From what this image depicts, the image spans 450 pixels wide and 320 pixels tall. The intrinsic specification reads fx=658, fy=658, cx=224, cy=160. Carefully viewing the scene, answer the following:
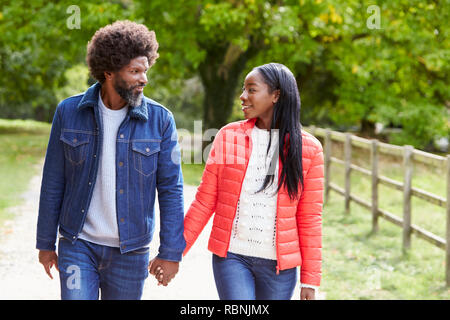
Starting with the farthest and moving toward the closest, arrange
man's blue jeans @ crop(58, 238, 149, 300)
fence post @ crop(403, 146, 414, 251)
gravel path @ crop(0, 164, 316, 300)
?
1. fence post @ crop(403, 146, 414, 251)
2. gravel path @ crop(0, 164, 316, 300)
3. man's blue jeans @ crop(58, 238, 149, 300)

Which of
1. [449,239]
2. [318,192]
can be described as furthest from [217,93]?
[318,192]

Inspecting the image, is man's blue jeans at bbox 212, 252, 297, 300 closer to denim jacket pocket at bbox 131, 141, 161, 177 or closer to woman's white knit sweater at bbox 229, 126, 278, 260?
woman's white knit sweater at bbox 229, 126, 278, 260

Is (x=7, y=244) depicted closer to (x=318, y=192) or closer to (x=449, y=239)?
(x=449, y=239)

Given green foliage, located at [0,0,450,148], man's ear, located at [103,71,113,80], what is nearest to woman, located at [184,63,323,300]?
→ man's ear, located at [103,71,113,80]

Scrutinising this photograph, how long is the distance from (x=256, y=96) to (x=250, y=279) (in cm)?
87

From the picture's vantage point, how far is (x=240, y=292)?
308 cm

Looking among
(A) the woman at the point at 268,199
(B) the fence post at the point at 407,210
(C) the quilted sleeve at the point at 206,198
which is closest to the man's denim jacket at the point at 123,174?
(C) the quilted sleeve at the point at 206,198

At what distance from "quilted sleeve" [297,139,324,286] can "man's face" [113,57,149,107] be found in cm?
90

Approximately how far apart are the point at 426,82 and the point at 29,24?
11.8 metres

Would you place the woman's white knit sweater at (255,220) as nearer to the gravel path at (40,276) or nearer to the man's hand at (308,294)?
the man's hand at (308,294)

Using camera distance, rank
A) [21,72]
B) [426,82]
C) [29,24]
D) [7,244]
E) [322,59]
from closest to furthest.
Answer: [7,244], [29,24], [426,82], [322,59], [21,72]

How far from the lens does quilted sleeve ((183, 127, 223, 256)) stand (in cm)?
325

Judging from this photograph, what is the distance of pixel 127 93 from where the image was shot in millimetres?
3039

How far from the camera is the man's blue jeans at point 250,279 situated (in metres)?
3.10
